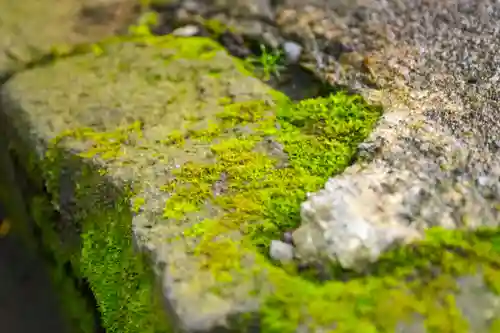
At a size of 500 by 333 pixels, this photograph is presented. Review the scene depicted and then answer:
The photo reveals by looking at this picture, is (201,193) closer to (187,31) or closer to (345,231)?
(345,231)

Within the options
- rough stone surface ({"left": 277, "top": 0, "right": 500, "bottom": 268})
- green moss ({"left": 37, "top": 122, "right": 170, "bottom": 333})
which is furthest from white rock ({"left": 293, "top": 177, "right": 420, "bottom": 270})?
green moss ({"left": 37, "top": 122, "right": 170, "bottom": 333})

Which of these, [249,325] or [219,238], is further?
[219,238]

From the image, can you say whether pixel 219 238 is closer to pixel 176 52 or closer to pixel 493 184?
pixel 493 184

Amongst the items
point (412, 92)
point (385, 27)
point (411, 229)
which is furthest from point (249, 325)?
point (385, 27)

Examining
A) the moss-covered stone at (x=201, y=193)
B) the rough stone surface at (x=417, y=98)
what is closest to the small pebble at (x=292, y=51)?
the rough stone surface at (x=417, y=98)

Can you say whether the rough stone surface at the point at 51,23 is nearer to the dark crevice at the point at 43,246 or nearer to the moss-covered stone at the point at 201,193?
the moss-covered stone at the point at 201,193

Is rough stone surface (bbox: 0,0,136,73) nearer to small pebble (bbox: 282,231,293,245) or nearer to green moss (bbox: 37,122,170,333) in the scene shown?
green moss (bbox: 37,122,170,333)
